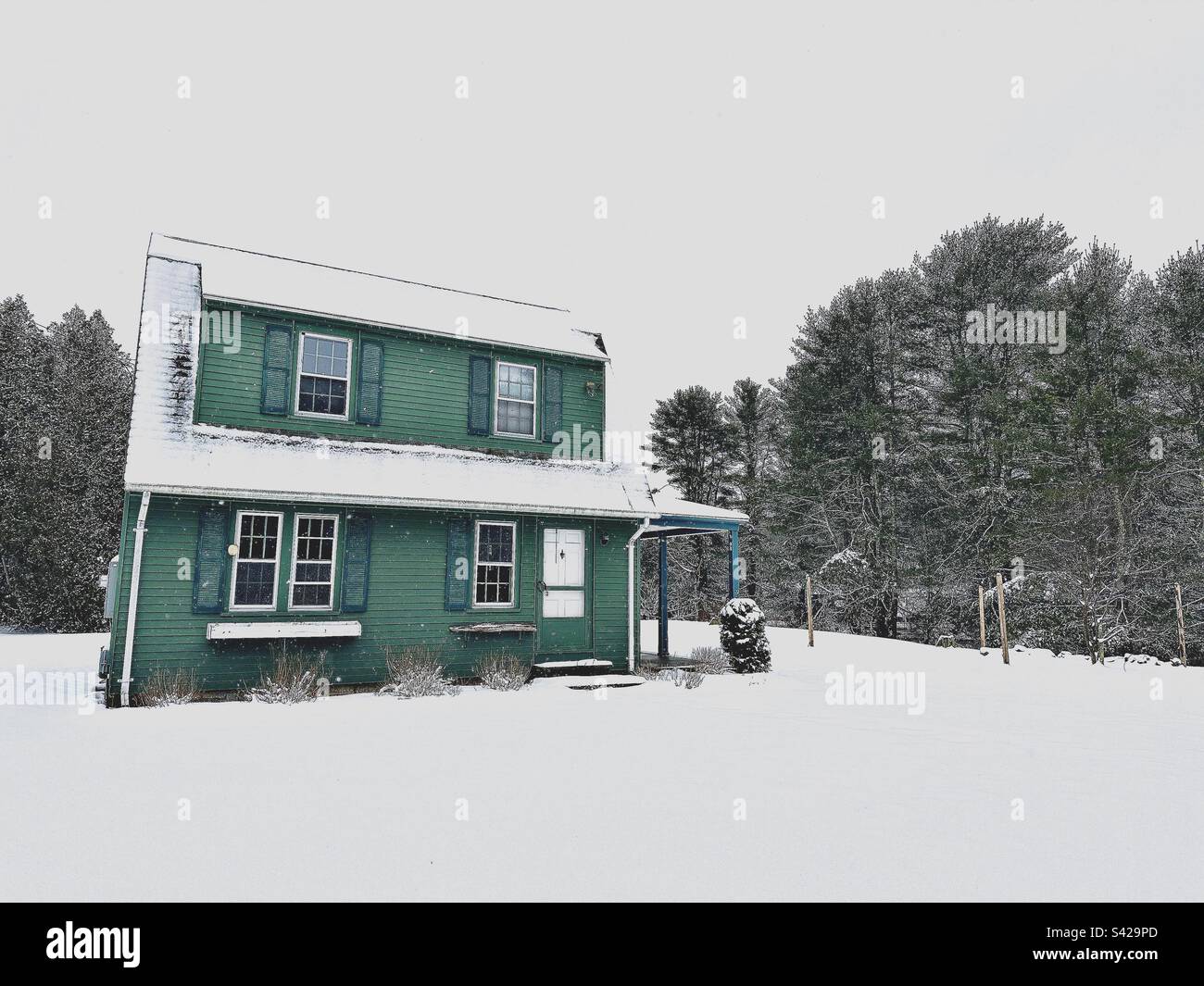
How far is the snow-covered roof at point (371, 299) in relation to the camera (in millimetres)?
11922

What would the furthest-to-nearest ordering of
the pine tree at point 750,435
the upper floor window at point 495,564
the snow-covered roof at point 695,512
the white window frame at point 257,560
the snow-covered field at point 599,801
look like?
the pine tree at point 750,435 → the snow-covered roof at point 695,512 → the upper floor window at point 495,564 → the white window frame at point 257,560 → the snow-covered field at point 599,801

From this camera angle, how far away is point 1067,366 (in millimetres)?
22438

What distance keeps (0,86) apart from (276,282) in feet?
85.8

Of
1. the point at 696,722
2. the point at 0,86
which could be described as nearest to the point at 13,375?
the point at 0,86

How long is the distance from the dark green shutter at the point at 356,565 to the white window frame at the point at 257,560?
0.91 metres

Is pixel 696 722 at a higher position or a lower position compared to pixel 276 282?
lower

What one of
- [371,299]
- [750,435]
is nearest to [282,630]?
[371,299]

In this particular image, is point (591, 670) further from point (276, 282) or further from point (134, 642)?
point (276, 282)

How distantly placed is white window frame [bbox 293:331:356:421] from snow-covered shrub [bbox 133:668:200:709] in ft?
13.4

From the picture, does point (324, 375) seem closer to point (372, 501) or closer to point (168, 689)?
point (372, 501)

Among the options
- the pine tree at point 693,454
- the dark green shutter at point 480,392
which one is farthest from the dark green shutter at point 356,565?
the pine tree at point 693,454

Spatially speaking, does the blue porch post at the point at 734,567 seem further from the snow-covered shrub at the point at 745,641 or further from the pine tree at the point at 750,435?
the pine tree at the point at 750,435

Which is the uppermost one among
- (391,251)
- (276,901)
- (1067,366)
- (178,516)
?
(391,251)

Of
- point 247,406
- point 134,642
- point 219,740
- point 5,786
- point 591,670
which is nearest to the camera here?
point 5,786
